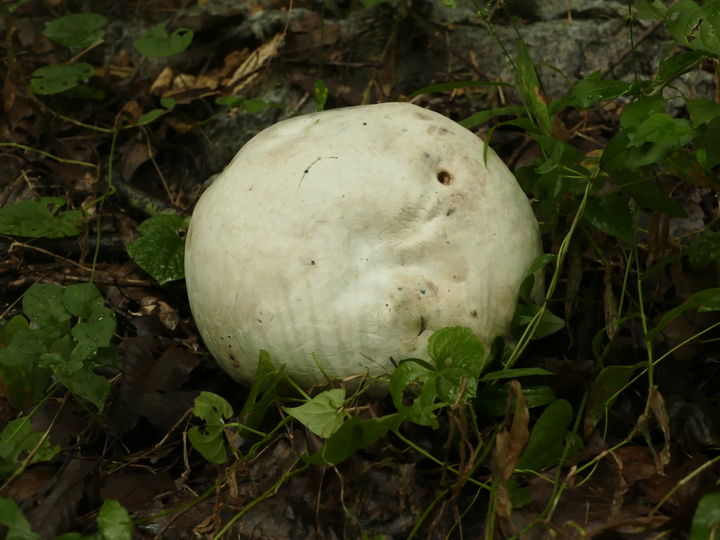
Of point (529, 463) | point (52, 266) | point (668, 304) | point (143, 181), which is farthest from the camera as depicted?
point (143, 181)

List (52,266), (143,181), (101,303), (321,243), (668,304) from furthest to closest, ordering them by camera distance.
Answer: (143,181) → (52,266) → (668,304) → (101,303) → (321,243)

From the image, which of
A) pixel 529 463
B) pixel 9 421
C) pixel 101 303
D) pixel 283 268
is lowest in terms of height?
pixel 9 421

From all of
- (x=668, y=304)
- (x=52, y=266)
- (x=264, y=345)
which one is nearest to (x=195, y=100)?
(x=52, y=266)

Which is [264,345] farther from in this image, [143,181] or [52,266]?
[143,181]

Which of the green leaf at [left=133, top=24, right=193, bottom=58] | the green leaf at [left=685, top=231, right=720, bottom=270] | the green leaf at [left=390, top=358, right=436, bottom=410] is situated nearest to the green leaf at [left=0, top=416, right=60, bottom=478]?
the green leaf at [left=390, top=358, right=436, bottom=410]

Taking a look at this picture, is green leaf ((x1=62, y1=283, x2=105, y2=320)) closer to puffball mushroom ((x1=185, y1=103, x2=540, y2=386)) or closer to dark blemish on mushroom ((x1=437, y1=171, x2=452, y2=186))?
puffball mushroom ((x1=185, y1=103, x2=540, y2=386))

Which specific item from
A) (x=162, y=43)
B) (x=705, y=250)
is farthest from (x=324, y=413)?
(x=162, y=43)

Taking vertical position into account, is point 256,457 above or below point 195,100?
below
